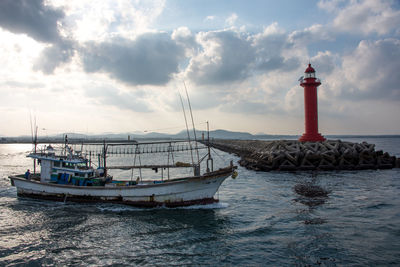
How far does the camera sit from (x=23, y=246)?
1091cm

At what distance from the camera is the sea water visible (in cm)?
951

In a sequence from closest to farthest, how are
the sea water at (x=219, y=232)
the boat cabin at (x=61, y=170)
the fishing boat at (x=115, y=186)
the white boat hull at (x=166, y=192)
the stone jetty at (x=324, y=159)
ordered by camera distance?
the sea water at (x=219, y=232), the white boat hull at (x=166, y=192), the fishing boat at (x=115, y=186), the boat cabin at (x=61, y=170), the stone jetty at (x=324, y=159)

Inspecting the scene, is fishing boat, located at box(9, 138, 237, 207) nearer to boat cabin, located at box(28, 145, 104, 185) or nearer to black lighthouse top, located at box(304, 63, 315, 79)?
boat cabin, located at box(28, 145, 104, 185)

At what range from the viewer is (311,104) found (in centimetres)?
3312

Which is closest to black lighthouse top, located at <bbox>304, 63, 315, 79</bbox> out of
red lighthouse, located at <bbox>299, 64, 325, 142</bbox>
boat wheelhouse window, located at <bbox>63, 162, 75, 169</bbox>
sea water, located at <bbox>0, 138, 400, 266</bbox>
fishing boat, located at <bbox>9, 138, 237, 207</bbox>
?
red lighthouse, located at <bbox>299, 64, 325, 142</bbox>

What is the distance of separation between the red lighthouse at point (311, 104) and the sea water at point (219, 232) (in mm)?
15129

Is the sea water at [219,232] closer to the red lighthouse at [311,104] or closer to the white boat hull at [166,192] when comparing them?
the white boat hull at [166,192]

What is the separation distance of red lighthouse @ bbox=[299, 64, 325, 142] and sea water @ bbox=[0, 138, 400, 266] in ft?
49.6

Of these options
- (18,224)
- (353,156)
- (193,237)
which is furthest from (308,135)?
(18,224)

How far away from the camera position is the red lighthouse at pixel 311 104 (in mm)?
33094

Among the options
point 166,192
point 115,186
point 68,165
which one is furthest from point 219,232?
point 68,165

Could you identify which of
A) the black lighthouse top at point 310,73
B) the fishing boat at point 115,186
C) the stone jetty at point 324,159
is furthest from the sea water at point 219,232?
the black lighthouse top at point 310,73

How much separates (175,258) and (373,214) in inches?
446

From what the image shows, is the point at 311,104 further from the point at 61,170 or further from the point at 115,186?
the point at 61,170
